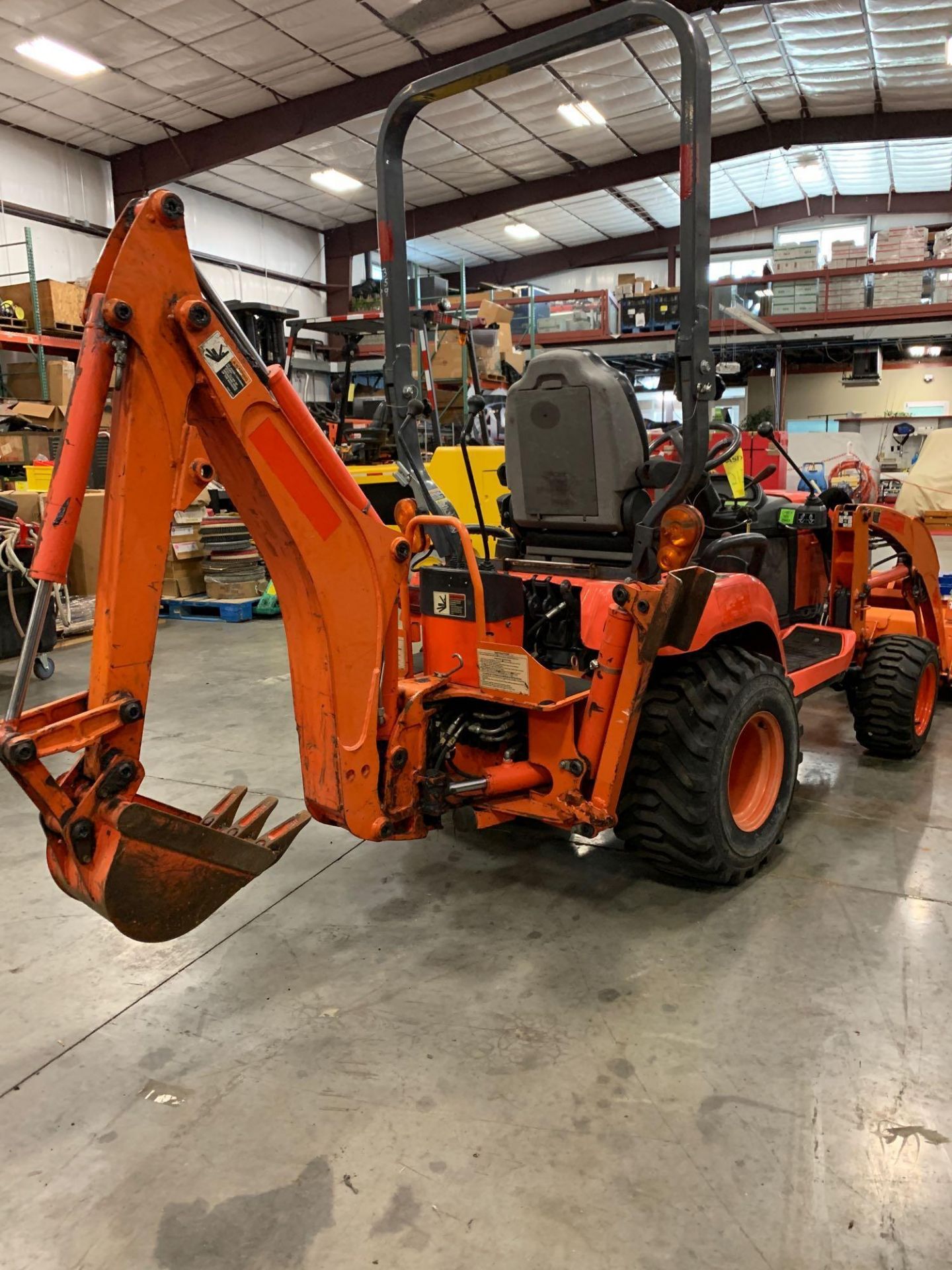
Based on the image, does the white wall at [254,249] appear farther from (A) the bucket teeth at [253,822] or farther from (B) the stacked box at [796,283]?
(A) the bucket teeth at [253,822]

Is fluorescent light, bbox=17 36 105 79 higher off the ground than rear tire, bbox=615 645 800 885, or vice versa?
fluorescent light, bbox=17 36 105 79

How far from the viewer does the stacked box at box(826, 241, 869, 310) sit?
14656 millimetres

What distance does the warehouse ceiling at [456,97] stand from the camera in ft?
30.7

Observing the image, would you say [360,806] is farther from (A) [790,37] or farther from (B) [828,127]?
(B) [828,127]

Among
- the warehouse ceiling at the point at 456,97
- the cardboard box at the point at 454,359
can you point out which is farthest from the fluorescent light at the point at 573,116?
the cardboard box at the point at 454,359

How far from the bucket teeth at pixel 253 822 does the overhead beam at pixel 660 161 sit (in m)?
14.0

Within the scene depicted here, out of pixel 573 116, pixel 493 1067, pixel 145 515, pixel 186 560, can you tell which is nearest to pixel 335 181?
pixel 573 116

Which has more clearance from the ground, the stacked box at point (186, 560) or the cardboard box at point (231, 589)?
the stacked box at point (186, 560)

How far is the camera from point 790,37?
1121cm

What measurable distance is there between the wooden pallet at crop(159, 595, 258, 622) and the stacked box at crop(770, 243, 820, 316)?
11.0m

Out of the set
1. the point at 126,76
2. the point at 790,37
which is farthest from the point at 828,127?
the point at 126,76

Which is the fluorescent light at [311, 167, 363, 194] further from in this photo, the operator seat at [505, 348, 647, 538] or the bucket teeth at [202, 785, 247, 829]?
A: the bucket teeth at [202, 785, 247, 829]

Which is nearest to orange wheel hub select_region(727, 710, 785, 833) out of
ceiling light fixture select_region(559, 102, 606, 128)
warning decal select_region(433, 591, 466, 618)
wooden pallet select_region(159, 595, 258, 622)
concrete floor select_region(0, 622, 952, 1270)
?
concrete floor select_region(0, 622, 952, 1270)

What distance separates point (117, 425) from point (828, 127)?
15622 millimetres
